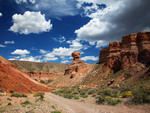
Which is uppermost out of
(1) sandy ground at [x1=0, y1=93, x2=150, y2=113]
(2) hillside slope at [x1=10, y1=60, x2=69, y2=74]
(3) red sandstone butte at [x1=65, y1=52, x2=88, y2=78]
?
(2) hillside slope at [x1=10, y1=60, x2=69, y2=74]

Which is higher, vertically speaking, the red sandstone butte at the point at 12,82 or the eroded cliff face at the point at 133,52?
the eroded cliff face at the point at 133,52

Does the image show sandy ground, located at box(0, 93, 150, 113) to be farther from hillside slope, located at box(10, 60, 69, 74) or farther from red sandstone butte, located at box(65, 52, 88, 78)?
hillside slope, located at box(10, 60, 69, 74)

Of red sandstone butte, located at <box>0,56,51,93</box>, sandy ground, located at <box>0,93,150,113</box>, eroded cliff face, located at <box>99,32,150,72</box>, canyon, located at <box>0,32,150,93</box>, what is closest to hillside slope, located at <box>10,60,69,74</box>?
canyon, located at <box>0,32,150,93</box>

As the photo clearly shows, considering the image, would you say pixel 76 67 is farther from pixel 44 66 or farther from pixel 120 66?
pixel 44 66

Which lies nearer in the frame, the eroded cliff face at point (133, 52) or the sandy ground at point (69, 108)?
the sandy ground at point (69, 108)

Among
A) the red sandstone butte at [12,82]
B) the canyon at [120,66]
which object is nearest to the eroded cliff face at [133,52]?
the canyon at [120,66]

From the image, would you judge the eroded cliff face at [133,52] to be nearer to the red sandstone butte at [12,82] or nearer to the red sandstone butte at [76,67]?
the red sandstone butte at [76,67]

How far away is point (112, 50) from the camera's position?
4794 cm

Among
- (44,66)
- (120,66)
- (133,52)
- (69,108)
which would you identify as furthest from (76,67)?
(44,66)

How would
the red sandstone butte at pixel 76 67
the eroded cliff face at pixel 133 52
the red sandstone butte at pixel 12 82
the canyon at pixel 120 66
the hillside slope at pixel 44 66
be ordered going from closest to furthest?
the red sandstone butte at pixel 12 82, the canyon at pixel 120 66, the eroded cliff face at pixel 133 52, the red sandstone butte at pixel 76 67, the hillside slope at pixel 44 66

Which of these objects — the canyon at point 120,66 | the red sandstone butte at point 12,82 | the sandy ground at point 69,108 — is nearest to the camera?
the sandy ground at point 69,108

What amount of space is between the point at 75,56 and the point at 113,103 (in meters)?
61.8

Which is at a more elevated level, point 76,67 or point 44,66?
point 44,66

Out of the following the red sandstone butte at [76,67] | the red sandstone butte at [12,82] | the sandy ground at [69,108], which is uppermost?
the red sandstone butte at [76,67]
